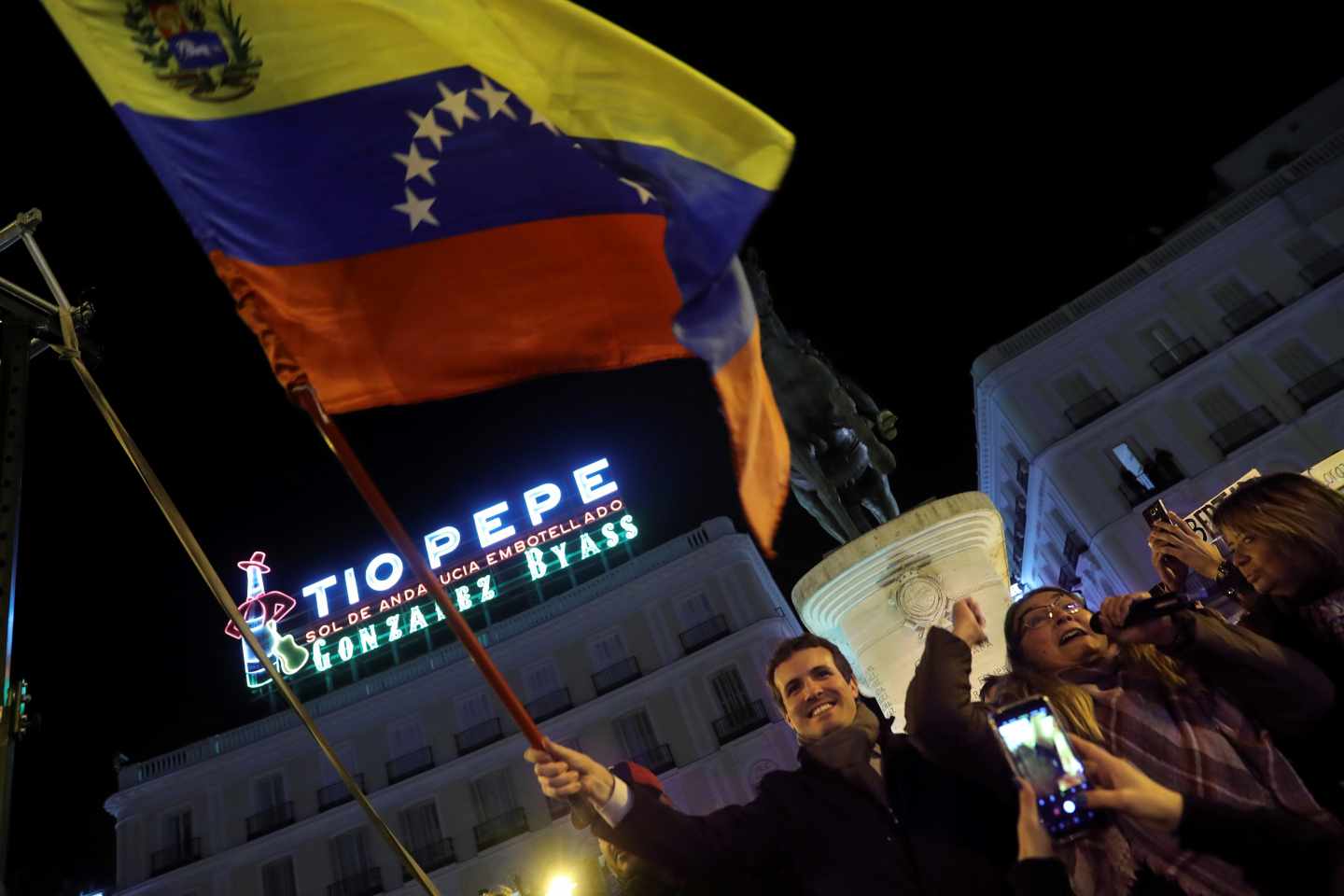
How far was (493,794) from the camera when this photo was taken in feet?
104

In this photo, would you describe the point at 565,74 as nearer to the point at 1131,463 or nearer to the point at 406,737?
the point at 1131,463

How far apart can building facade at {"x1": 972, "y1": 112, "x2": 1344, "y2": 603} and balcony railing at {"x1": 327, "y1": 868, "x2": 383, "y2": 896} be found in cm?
Result: 2573

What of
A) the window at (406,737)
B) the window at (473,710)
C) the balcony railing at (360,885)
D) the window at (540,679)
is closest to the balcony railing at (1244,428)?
the window at (540,679)

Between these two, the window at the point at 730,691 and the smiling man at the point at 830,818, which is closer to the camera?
the smiling man at the point at 830,818

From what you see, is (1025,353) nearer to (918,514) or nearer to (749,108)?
(918,514)

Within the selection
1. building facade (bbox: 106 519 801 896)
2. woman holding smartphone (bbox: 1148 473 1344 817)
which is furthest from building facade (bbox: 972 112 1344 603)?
woman holding smartphone (bbox: 1148 473 1344 817)

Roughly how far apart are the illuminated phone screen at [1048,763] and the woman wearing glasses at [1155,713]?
2.15 feet

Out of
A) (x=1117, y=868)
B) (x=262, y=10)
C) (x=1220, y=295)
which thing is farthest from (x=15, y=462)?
(x=1220, y=295)

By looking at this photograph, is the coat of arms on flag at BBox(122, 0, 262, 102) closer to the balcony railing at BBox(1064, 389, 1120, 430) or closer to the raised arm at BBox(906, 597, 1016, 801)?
the raised arm at BBox(906, 597, 1016, 801)

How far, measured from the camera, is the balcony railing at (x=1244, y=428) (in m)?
31.2

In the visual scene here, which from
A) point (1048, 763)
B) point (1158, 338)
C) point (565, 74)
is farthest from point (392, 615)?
point (1048, 763)

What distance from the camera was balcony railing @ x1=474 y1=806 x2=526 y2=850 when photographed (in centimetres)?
3061

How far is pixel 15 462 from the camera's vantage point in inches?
196

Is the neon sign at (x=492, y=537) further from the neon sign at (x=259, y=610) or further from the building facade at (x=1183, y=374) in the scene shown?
the building facade at (x=1183, y=374)
